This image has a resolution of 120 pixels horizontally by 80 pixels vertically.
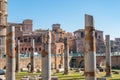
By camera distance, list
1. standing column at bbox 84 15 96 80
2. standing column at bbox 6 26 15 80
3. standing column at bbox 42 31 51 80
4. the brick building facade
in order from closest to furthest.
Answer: standing column at bbox 84 15 96 80, standing column at bbox 6 26 15 80, standing column at bbox 42 31 51 80, the brick building facade

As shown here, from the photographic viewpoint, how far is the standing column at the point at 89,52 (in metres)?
14.2

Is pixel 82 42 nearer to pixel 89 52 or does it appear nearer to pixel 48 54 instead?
pixel 48 54

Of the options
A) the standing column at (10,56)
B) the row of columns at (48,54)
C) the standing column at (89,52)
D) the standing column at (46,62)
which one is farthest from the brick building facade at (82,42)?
the standing column at (89,52)

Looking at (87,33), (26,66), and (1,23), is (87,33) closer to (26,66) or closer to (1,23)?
(26,66)

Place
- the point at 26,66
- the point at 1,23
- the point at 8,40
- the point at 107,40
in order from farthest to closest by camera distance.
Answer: the point at 1,23, the point at 26,66, the point at 107,40, the point at 8,40

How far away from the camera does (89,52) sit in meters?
14.6

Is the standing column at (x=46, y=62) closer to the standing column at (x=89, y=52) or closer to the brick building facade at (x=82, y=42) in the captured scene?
the standing column at (x=89, y=52)

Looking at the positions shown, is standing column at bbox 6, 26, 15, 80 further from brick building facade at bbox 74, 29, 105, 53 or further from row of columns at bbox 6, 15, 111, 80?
brick building facade at bbox 74, 29, 105, 53

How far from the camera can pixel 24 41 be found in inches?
3071

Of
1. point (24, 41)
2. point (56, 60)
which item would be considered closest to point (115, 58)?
point (56, 60)

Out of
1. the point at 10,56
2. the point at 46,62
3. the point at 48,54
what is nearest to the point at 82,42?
the point at 48,54

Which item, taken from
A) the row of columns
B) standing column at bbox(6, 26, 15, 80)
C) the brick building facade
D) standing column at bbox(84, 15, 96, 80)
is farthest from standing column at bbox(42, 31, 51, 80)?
the brick building facade

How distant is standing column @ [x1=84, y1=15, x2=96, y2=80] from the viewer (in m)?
14.2

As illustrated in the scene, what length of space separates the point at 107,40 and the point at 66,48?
6836 millimetres
